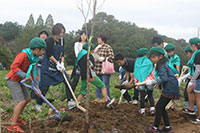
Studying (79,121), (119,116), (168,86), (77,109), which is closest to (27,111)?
(77,109)

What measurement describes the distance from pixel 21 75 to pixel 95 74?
1.86 meters

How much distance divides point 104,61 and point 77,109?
176 cm

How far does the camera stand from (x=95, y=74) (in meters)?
4.54

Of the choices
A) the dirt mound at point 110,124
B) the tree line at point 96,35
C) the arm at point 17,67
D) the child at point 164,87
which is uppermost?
the tree line at point 96,35

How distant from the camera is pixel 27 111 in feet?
13.4

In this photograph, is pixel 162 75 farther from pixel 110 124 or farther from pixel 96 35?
pixel 96 35

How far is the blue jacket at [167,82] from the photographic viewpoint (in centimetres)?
336

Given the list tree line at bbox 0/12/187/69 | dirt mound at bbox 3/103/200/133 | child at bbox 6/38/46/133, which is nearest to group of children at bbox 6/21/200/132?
child at bbox 6/38/46/133

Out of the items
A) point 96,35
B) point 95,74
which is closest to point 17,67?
point 95,74

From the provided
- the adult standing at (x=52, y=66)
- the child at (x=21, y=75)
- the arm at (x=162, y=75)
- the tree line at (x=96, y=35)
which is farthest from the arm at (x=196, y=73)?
the tree line at (x=96, y=35)

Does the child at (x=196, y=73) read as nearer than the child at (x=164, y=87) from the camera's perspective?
No

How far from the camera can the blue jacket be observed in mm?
3359

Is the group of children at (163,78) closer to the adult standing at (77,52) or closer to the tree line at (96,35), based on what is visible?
the adult standing at (77,52)

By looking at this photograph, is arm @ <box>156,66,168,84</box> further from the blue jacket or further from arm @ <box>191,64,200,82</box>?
arm @ <box>191,64,200,82</box>
